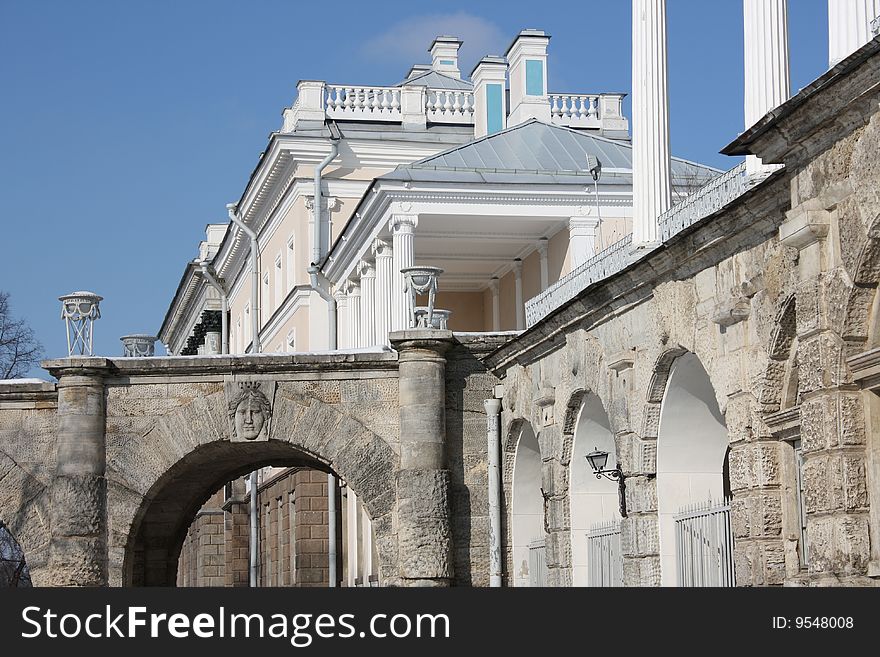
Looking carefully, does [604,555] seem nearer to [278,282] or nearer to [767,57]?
[767,57]

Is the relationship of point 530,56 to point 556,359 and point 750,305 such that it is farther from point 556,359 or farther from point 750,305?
point 750,305

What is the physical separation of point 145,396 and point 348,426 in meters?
→ 2.34

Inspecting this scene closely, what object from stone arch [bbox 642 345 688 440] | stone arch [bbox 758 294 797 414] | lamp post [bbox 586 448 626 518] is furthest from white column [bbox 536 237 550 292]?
stone arch [bbox 758 294 797 414]

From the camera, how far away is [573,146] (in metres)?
27.5

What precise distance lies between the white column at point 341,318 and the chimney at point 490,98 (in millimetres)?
3908

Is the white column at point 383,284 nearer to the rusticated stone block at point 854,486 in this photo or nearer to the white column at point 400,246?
the white column at point 400,246

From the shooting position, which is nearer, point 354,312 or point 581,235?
point 581,235

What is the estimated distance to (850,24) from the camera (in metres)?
11.3

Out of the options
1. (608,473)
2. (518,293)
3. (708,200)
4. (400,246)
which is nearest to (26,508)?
(608,473)

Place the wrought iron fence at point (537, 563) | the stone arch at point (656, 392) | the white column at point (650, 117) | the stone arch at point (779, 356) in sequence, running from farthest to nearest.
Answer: the wrought iron fence at point (537, 563) → the white column at point (650, 117) → the stone arch at point (656, 392) → the stone arch at point (779, 356)

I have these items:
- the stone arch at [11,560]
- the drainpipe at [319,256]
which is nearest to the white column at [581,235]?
the drainpipe at [319,256]

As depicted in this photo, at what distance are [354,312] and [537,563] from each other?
1330 centimetres

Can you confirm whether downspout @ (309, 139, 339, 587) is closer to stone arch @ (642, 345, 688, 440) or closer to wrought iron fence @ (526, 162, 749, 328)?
wrought iron fence @ (526, 162, 749, 328)

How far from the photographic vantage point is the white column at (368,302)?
28.2m
